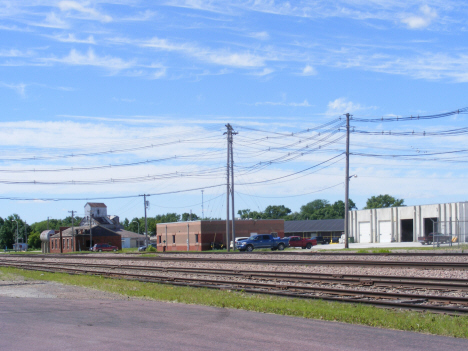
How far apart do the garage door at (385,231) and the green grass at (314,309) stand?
51.8 m

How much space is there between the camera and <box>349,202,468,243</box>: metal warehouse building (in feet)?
190

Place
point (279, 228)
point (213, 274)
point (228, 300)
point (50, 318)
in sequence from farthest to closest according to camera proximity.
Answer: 1. point (279, 228)
2. point (213, 274)
3. point (228, 300)
4. point (50, 318)

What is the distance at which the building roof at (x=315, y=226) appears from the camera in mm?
108188

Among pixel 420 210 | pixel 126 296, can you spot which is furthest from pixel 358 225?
pixel 126 296

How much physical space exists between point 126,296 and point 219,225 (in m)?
57.2

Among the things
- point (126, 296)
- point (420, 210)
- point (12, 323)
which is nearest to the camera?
point (12, 323)

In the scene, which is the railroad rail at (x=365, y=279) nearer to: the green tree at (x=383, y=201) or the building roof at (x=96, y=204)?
the building roof at (x=96, y=204)

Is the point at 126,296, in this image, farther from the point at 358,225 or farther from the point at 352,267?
the point at 358,225

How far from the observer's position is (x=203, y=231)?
234ft

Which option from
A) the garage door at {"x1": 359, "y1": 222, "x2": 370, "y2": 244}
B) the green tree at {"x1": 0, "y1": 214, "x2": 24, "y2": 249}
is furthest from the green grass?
the green tree at {"x1": 0, "y1": 214, "x2": 24, "y2": 249}

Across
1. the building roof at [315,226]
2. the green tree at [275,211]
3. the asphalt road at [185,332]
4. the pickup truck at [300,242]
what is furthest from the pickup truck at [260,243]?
the green tree at [275,211]

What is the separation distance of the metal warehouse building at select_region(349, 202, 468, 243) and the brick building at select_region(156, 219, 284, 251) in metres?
12.6

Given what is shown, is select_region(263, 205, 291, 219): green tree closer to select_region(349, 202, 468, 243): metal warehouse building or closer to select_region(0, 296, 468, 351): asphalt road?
select_region(349, 202, 468, 243): metal warehouse building

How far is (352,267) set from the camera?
23188mm
